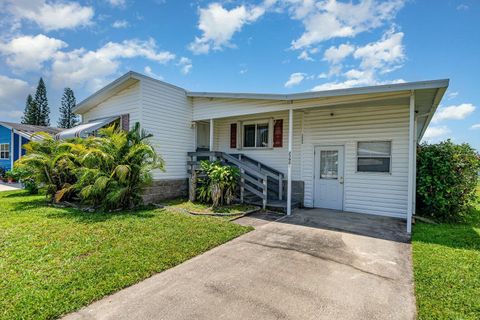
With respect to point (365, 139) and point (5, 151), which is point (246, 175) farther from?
point (5, 151)

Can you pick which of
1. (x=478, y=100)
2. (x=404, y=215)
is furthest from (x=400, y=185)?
(x=478, y=100)

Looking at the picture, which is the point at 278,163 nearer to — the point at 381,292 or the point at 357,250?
the point at 357,250

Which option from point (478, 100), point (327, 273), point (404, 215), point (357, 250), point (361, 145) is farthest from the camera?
point (478, 100)

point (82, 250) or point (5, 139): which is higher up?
point (5, 139)

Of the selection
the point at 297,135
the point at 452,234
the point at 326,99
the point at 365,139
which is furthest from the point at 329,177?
the point at 452,234

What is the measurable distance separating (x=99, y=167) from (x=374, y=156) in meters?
8.67

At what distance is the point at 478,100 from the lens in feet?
54.2

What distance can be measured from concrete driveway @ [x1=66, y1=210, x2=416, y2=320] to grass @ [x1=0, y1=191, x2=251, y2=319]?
0.29 metres

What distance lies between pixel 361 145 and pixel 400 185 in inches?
65.2

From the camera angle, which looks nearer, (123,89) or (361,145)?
(361,145)

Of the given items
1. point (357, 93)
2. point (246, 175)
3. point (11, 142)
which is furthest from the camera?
point (11, 142)

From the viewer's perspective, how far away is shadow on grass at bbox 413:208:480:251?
4.92 metres

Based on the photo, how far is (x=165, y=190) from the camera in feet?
29.8

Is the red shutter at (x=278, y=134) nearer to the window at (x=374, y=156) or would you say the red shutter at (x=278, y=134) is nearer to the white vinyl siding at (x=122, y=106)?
the window at (x=374, y=156)
